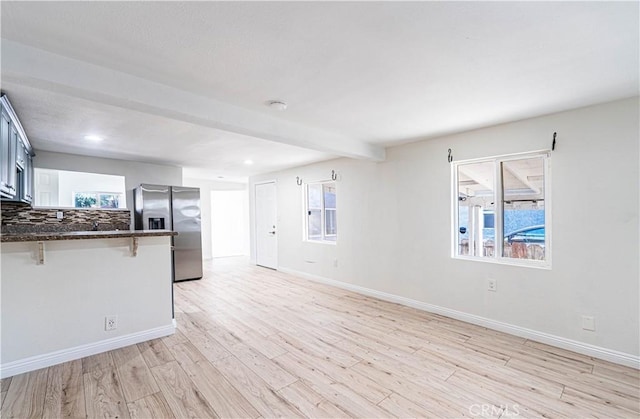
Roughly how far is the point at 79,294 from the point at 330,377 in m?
2.33

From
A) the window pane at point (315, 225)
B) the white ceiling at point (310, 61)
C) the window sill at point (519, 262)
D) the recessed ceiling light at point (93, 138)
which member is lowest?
the window sill at point (519, 262)

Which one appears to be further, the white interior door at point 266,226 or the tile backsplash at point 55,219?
the white interior door at point 266,226

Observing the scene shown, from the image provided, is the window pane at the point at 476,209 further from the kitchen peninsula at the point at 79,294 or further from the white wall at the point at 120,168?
the white wall at the point at 120,168

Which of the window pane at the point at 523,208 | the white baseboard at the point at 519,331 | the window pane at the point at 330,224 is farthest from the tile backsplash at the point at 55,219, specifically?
the window pane at the point at 523,208

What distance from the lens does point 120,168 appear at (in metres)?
4.96

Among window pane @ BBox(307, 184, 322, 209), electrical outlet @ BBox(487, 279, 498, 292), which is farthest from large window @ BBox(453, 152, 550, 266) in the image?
window pane @ BBox(307, 184, 322, 209)

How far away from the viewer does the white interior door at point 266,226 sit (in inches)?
255

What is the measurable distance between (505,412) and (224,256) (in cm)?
769

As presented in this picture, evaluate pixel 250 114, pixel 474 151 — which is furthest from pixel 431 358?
pixel 250 114

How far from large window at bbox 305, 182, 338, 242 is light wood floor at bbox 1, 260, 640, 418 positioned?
2159mm

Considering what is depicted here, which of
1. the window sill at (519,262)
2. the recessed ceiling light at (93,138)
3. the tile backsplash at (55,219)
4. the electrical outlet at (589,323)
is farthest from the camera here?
the tile backsplash at (55,219)

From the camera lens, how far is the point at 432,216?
12.1ft

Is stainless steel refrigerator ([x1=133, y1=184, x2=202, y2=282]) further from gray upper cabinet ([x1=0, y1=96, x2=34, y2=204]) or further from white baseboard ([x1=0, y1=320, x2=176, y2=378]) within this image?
white baseboard ([x1=0, y1=320, x2=176, y2=378])

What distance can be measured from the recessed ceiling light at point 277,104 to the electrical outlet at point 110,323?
248cm
